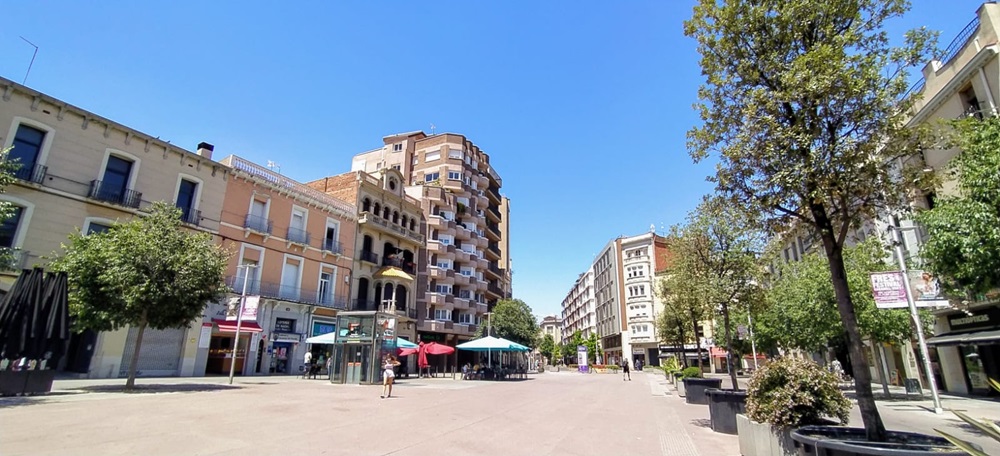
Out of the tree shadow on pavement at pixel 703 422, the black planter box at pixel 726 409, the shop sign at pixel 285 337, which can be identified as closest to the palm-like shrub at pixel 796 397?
the black planter box at pixel 726 409

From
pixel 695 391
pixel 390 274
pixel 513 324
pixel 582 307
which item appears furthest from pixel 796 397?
pixel 582 307

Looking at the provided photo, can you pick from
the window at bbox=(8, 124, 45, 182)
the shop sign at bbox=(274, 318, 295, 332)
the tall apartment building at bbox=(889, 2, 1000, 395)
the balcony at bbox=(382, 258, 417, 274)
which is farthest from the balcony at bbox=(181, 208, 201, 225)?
the tall apartment building at bbox=(889, 2, 1000, 395)

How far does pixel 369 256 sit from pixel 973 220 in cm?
3249

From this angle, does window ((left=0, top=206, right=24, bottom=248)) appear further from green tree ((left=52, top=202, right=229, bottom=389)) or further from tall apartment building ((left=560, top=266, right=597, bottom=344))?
tall apartment building ((left=560, top=266, right=597, bottom=344))

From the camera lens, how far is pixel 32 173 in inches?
736

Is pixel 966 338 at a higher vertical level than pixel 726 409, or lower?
higher

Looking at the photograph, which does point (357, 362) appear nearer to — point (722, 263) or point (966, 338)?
point (722, 263)

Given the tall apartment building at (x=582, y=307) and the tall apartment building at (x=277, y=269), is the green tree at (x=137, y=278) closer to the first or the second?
the tall apartment building at (x=277, y=269)

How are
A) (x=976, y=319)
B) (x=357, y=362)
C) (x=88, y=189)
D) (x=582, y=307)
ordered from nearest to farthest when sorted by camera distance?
1. (x=976, y=319)
2. (x=88, y=189)
3. (x=357, y=362)
4. (x=582, y=307)

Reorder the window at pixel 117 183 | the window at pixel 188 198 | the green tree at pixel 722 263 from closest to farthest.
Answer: the green tree at pixel 722 263 < the window at pixel 117 183 < the window at pixel 188 198

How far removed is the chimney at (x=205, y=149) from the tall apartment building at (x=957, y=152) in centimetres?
3305

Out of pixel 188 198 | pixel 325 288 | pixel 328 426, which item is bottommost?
pixel 328 426

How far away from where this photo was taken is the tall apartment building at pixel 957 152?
1673 cm

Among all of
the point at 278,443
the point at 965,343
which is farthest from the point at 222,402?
the point at 965,343
